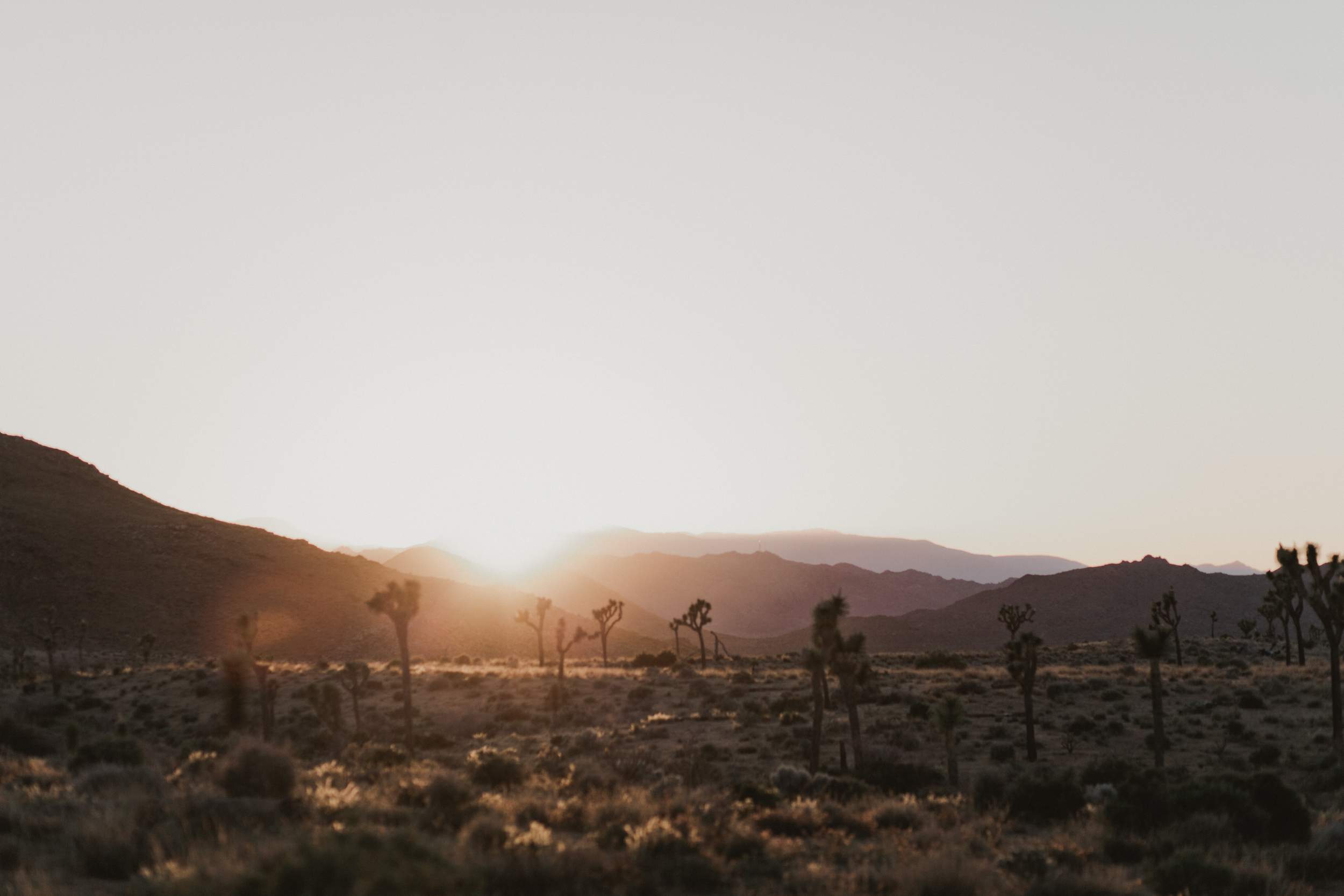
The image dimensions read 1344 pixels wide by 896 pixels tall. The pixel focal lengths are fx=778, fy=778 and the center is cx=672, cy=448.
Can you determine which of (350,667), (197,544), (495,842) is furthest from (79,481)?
(495,842)

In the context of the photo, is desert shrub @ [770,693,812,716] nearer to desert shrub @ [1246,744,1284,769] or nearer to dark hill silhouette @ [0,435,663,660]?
desert shrub @ [1246,744,1284,769]

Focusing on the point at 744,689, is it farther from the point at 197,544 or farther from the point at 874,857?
the point at 197,544

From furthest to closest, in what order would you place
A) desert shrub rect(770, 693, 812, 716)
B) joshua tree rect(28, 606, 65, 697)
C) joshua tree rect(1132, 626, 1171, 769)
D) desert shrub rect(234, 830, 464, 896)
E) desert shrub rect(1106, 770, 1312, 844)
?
joshua tree rect(28, 606, 65, 697) → desert shrub rect(770, 693, 812, 716) → joshua tree rect(1132, 626, 1171, 769) → desert shrub rect(1106, 770, 1312, 844) → desert shrub rect(234, 830, 464, 896)

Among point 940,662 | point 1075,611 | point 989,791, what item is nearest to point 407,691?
point 989,791

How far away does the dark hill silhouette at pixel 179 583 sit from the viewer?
89250 millimetres

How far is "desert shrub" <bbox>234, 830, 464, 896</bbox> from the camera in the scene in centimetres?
782

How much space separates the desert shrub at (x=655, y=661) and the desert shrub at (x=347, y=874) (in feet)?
210

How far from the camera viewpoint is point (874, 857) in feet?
44.5

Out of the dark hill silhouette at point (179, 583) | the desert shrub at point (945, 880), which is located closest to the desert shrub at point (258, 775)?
the desert shrub at point (945, 880)

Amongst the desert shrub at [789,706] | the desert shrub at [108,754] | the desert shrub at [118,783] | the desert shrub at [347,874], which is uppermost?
the desert shrub at [347,874]

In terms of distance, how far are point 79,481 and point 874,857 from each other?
467ft

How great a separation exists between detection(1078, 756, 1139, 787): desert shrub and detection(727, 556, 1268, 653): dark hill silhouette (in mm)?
104448

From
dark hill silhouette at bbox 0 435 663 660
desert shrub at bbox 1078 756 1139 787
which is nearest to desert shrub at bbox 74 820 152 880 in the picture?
desert shrub at bbox 1078 756 1139 787

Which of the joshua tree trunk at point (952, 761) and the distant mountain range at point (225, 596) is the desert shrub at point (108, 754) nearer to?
the joshua tree trunk at point (952, 761)
